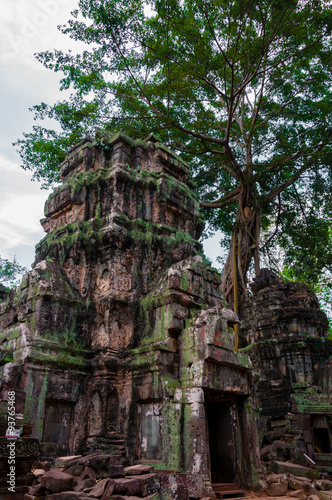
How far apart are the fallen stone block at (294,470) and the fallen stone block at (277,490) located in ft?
3.55

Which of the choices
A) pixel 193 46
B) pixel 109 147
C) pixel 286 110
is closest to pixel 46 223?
pixel 109 147

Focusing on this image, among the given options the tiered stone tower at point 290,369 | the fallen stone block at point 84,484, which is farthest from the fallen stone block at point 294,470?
the fallen stone block at point 84,484

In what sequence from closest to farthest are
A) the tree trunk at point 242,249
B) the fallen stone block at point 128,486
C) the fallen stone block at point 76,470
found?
the fallen stone block at point 128,486
the fallen stone block at point 76,470
the tree trunk at point 242,249

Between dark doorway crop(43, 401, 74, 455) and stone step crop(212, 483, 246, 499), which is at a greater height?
dark doorway crop(43, 401, 74, 455)

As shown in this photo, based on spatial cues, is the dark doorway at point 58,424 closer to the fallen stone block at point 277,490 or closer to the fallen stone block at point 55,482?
the fallen stone block at point 55,482

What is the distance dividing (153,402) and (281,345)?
25.8 ft

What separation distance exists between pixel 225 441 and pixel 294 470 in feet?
6.07

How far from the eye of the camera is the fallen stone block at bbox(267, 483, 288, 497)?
6688 millimetres

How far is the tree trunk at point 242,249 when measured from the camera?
707 inches

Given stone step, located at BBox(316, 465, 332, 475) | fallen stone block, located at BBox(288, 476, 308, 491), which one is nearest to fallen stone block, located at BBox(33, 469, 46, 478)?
fallen stone block, located at BBox(288, 476, 308, 491)

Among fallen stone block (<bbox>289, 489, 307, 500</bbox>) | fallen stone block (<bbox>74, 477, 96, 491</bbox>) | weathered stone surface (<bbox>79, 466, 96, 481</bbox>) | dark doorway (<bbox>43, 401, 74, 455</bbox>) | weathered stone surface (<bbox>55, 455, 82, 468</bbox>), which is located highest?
dark doorway (<bbox>43, 401, 74, 455</bbox>)

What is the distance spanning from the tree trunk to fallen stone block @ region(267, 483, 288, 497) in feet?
36.5

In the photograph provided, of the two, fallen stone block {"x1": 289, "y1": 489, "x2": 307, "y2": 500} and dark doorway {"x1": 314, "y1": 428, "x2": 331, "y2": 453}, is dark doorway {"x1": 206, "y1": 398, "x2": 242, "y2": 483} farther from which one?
dark doorway {"x1": 314, "y1": 428, "x2": 331, "y2": 453}

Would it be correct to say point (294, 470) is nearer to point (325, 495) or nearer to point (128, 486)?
point (325, 495)
